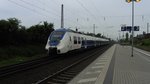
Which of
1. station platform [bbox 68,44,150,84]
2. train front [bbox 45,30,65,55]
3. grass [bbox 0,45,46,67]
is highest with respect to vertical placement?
train front [bbox 45,30,65,55]

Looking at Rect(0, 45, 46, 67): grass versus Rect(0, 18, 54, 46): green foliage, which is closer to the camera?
A: Rect(0, 45, 46, 67): grass

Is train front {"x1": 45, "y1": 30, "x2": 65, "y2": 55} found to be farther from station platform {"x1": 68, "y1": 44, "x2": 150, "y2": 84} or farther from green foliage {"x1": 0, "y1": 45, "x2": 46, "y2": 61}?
station platform {"x1": 68, "y1": 44, "x2": 150, "y2": 84}

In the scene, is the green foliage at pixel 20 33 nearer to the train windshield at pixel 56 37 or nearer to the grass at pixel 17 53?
the grass at pixel 17 53

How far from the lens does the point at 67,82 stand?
12547 millimetres

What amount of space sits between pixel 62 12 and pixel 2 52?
1497 centimetres

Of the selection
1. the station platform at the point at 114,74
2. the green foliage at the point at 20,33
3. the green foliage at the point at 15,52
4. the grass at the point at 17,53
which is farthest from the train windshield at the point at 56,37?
the green foliage at the point at 20,33

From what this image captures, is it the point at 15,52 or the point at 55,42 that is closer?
the point at 55,42

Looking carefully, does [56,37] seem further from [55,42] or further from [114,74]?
[114,74]

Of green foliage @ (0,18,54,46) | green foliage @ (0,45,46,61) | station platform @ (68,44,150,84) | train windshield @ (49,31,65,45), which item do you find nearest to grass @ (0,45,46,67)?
green foliage @ (0,45,46,61)

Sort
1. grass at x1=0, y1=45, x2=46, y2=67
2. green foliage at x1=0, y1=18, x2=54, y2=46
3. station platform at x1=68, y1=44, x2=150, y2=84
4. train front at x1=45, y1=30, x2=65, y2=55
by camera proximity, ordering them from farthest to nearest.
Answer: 1. green foliage at x1=0, y1=18, x2=54, y2=46
2. grass at x1=0, y1=45, x2=46, y2=67
3. train front at x1=45, y1=30, x2=65, y2=55
4. station platform at x1=68, y1=44, x2=150, y2=84

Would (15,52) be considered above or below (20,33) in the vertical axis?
below

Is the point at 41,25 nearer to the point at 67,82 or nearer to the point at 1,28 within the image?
the point at 1,28

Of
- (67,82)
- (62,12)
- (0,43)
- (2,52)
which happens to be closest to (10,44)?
(0,43)

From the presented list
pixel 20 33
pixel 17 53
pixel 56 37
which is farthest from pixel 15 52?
pixel 56 37
